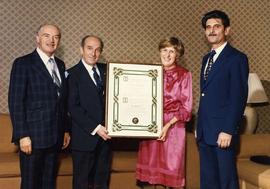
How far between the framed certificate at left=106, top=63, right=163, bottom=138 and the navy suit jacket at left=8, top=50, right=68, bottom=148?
1.42 ft

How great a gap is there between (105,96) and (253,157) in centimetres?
141

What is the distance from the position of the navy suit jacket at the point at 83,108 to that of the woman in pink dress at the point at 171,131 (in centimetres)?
46

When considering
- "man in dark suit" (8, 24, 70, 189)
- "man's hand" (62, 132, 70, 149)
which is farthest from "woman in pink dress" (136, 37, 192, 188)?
"man in dark suit" (8, 24, 70, 189)

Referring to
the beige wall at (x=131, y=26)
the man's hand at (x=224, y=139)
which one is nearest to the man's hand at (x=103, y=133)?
the man's hand at (x=224, y=139)

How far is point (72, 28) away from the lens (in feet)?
12.8

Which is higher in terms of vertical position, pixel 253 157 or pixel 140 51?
pixel 140 51

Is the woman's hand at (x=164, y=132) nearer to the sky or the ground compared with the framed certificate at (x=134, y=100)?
nearer to the ground

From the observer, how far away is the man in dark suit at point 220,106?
255 centimetres

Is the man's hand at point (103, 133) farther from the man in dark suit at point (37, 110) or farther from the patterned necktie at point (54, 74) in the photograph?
the patterned necktie at point (54, 74)

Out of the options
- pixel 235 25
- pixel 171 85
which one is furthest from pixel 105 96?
pixel 235 25

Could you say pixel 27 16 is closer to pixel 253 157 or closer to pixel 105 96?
pixel 105 96

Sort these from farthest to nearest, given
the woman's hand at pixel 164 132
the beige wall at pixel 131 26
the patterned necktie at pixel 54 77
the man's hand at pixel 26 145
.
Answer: the beige wall at pixel 131 26, the woman's hand at pixel 164 132, the patterned necktie at pixel 54 77, the man's hand at pixel 26 145

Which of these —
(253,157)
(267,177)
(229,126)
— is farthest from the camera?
(253,157)

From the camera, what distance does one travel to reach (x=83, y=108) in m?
2.79
